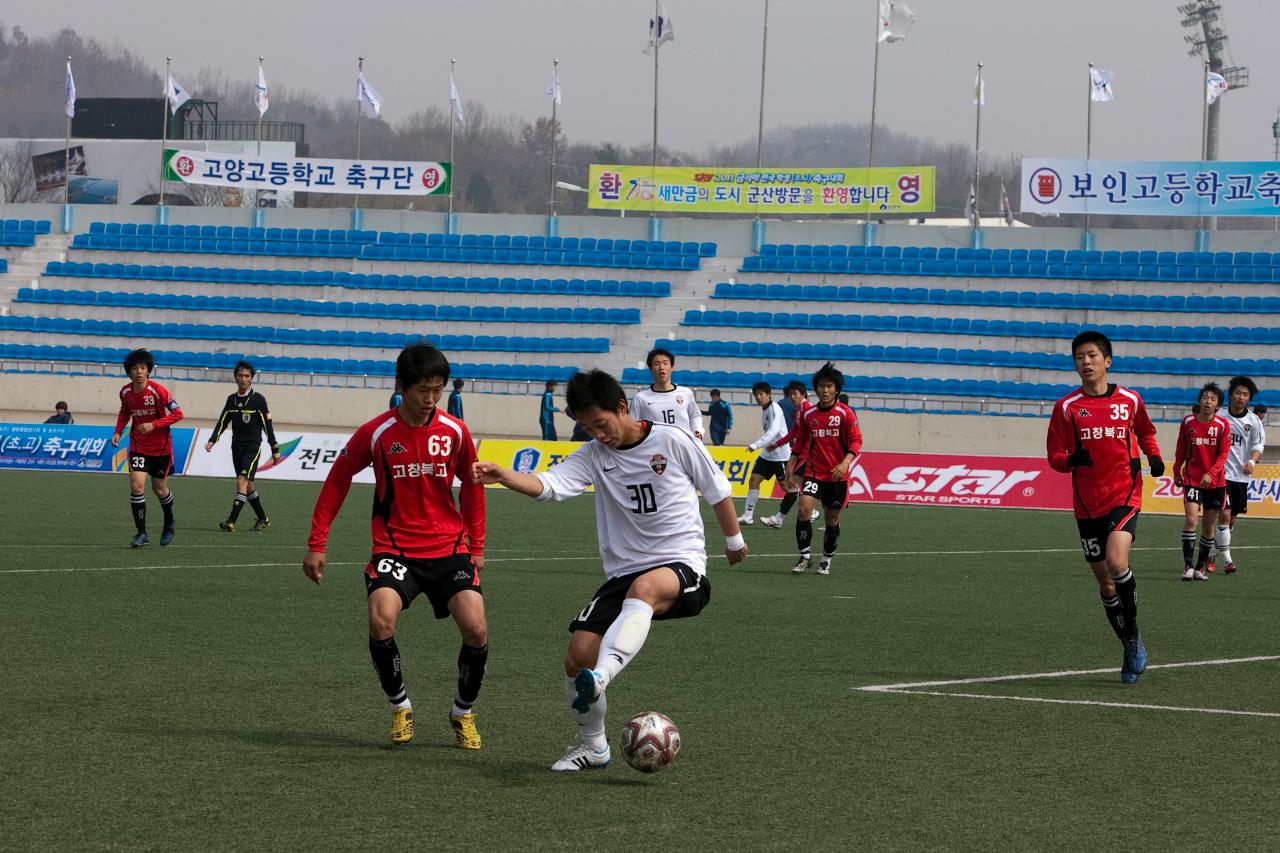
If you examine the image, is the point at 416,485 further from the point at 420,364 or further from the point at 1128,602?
the point at 1128,602

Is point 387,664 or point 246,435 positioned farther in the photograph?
point 246,435

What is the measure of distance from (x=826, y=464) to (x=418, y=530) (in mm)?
9840

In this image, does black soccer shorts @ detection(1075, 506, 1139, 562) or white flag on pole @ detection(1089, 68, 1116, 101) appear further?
white flag on pole @ detection(1089, 68, 1116, 101)

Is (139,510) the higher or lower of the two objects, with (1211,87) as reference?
lower

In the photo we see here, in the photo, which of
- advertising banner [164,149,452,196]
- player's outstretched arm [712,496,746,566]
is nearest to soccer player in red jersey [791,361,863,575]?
player's outstretched arm [712,496,746,566]

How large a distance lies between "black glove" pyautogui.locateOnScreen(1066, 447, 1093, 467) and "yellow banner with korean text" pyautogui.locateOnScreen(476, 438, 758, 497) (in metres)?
18.3

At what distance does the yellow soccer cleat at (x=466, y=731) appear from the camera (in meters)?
7.08

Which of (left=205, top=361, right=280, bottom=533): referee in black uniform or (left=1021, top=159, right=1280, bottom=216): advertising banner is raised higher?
(left=1021, top=159, right=1280, bottom=216): advertising banner

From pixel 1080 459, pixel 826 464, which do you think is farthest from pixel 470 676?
pixel 826 464

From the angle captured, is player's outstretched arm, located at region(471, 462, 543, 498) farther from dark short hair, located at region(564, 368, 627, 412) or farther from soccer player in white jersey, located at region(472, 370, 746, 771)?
dark short hair, located at region(564, 368, 627, 412)

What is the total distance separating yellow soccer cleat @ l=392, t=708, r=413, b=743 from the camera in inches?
278

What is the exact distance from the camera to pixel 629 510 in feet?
22.9

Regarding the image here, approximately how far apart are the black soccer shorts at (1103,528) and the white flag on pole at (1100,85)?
3941 cm

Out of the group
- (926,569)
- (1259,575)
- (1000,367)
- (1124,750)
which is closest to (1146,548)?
(1259,575)
